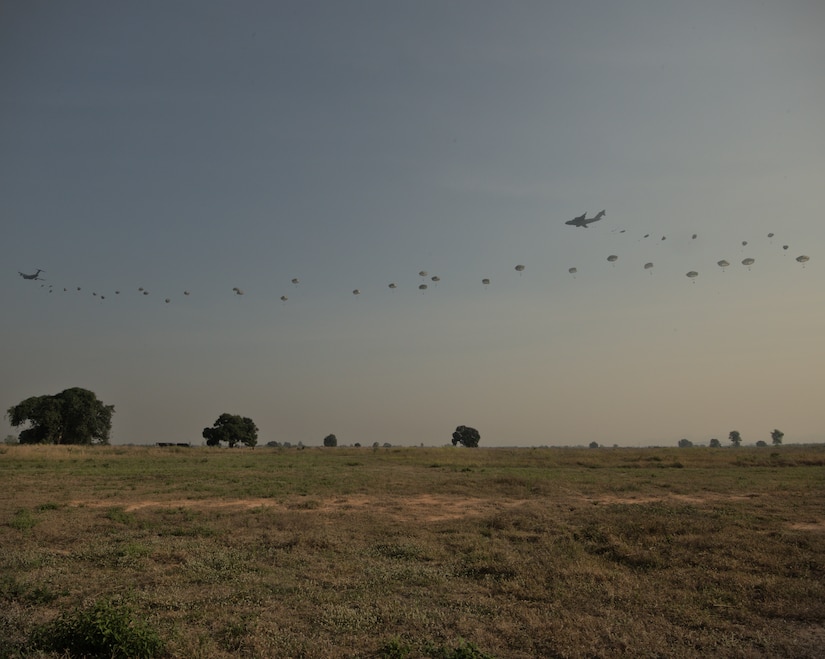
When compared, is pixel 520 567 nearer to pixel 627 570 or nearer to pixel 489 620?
pixel 627 570

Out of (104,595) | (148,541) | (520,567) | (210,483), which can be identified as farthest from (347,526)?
(210,483)

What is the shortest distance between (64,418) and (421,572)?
78215 millimetres

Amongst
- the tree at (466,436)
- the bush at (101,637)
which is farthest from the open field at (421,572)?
the tree at (466,436)

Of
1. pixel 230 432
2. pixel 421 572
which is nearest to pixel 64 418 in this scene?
pixel 230 432

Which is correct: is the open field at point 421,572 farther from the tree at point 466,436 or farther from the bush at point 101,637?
the tree at point 466,436

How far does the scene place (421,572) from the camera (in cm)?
1173

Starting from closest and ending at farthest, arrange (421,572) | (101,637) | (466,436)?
(101,637) → (421,572) → (466,436)

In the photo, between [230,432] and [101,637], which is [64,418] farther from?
[101,637]

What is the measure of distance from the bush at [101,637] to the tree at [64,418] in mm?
76307

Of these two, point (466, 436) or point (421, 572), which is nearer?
point (421, 572)

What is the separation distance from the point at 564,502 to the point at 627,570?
36.8 ft

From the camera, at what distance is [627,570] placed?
1215 cm

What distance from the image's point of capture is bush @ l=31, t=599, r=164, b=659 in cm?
711

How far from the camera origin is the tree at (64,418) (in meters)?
71.2
